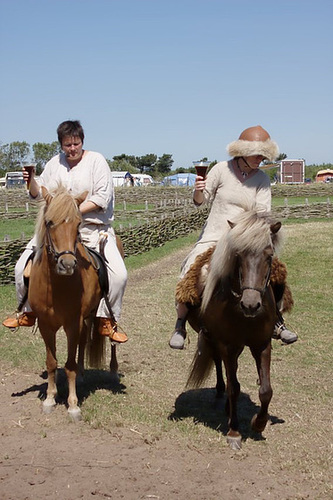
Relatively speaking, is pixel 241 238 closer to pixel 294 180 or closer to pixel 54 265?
pixel 54 265

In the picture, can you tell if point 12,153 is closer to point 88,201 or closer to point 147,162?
point 147,162

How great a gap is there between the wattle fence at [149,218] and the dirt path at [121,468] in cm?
653

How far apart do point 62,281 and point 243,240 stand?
1818mm

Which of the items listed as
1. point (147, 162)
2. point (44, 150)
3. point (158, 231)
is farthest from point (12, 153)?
point (158, 231)

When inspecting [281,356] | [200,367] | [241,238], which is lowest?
[281,356]

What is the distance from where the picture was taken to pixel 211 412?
588 centimetres

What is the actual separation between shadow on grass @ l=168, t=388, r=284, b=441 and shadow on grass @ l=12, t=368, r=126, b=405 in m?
0.73

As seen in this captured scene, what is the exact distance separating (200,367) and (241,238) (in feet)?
6.23

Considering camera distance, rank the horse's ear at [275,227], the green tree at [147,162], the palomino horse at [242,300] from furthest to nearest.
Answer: the green tree at [147,162] < the horse's ear at [275,227] < the palomino horse at [242,300]

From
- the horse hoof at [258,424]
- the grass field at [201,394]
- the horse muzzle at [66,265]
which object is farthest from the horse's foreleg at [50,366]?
the horse hoof at [258,424]

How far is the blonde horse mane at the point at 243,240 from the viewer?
14.5 ft

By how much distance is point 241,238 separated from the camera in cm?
444

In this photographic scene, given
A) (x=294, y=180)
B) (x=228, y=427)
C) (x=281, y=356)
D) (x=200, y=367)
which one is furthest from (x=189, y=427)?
(x=294, y=180)

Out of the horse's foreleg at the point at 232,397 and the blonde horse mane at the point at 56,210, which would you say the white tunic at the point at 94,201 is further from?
the horse's foreleg at the point at 232,397
